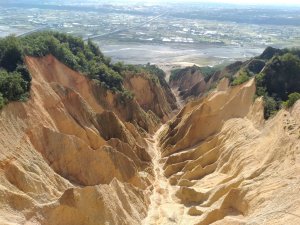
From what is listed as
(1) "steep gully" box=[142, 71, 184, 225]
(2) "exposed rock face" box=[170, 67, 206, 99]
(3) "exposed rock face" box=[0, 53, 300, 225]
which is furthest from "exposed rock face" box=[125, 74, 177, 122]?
(1) "steep gully" box=[142, 71, 184, 225]

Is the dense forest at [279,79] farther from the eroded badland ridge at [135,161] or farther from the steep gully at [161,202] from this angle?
the steep gully at [161,202]

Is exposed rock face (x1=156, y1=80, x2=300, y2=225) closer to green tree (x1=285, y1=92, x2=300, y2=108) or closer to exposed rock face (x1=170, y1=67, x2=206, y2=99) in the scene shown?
green tree (x1=285, y1=92, x2=300, y2=108)

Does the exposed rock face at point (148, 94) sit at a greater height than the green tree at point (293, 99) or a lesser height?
lesser

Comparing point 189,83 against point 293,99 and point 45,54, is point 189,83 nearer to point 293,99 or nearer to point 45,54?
point 45,54

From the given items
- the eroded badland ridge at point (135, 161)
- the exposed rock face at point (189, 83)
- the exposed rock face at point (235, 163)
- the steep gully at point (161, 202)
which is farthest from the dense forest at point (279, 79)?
the exposed rock face at point (189, 83)

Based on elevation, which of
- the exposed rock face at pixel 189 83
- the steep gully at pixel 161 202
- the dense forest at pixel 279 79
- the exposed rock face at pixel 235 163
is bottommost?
the exposed rock face at pixel 189 83

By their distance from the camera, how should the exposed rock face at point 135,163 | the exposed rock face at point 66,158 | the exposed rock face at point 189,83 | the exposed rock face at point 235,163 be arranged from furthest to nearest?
the exposed rock face at point 189,83
the exposed rock face at point 235,163
the exposed rock face at point 135,163
the exposed rock face at point 66,158
